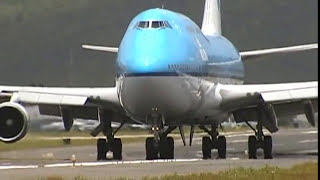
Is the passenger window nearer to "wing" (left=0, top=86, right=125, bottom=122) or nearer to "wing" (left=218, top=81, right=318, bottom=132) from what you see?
"wing" (left=0, top=86, right=125, bottom=122)

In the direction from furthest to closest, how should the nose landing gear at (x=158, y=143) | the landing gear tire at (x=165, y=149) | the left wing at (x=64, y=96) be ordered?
1. the left wing at (x=64, y=96)
2. the landing gear tire at (x=165, y=149)
3. the nose landing gear at (x=158, y=143)

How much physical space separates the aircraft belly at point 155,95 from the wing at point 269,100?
225cm

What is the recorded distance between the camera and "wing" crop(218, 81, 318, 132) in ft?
102

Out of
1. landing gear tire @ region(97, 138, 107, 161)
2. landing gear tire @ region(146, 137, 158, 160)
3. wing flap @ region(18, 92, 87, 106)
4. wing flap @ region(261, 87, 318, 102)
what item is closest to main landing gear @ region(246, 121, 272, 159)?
wing flap @ region(261, 87, 318, 102)

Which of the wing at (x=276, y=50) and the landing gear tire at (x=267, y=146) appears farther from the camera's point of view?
the wing at (x=276, y=50)

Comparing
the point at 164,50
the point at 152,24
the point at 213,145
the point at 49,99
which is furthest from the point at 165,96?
the point at 213,145

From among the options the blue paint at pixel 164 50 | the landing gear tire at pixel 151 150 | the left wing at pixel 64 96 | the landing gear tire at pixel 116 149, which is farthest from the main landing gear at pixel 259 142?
the left wing at pixel 64 96

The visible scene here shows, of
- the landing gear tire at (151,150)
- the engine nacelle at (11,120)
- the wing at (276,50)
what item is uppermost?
the wing at (276,50)

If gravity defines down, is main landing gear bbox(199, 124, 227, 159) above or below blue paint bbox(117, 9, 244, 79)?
below

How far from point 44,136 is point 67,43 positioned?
118337 millimetres

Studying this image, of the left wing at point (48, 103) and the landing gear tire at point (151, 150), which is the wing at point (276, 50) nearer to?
the left wing at point (48, 103)

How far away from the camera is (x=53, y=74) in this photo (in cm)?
15850

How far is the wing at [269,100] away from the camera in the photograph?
31188mm

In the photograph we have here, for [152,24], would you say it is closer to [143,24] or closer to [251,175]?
[143,24]
